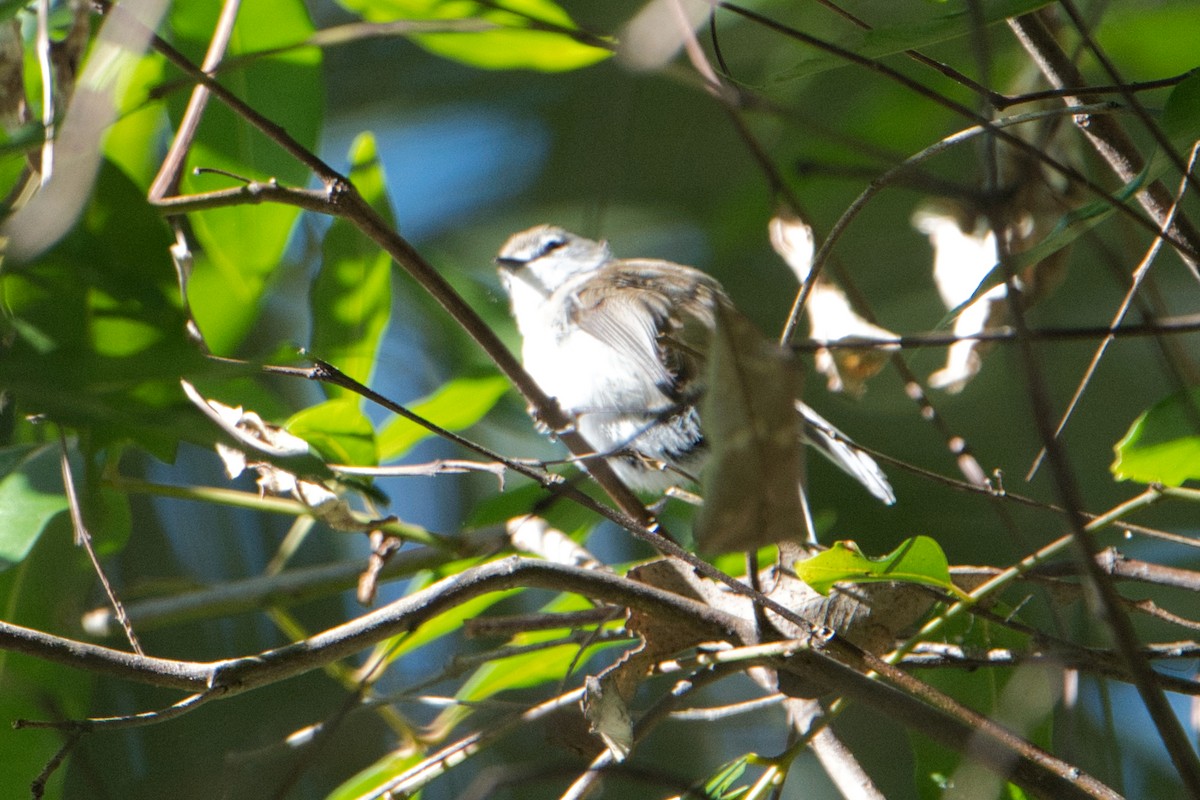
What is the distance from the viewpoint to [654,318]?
2154 millimetres

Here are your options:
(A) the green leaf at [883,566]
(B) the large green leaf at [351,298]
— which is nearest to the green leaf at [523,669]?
(B) the large green leaf at [351,298]

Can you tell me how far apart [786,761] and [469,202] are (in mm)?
3757

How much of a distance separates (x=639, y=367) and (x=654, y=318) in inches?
3.8

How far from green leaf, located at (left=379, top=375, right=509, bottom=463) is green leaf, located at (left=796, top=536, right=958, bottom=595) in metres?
0.84

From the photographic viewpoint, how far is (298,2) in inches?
67.8

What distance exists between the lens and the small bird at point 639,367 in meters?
1.99

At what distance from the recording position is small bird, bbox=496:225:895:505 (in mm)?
1987

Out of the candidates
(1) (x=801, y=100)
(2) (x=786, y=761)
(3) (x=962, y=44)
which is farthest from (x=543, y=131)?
(2) (x=786, y=761)

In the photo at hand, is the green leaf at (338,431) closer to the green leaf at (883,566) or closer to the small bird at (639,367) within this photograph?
the small bird at (639,367)

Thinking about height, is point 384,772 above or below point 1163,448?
below

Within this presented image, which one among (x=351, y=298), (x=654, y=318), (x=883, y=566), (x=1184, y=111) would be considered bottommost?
(x=351, y=298)

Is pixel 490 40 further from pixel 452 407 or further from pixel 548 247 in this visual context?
pixel 548 247

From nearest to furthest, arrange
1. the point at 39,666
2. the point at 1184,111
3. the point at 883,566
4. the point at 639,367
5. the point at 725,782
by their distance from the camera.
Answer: the point at 1184,111 → the point at 883,566 → the point at 725,782 → the point at 39,666 → the point at 639,367

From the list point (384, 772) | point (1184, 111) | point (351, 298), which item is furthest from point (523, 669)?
point (1184, 111)
